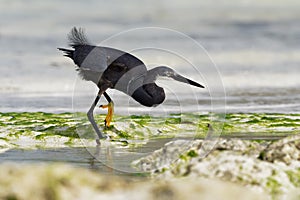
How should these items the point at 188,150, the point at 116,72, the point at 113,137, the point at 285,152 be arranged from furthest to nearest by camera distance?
the point at 113,137 → the point at 116,72 → the point at 188,150 → the point at 285,152

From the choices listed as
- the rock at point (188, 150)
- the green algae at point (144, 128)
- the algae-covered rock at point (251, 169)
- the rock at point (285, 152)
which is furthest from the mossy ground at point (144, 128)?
the algae-covered rock at point (251, 169)

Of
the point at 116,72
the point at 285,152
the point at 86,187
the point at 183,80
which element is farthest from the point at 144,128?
the point at 86,187

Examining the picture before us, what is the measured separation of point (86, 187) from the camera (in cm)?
695

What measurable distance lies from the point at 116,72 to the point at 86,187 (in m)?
12.7

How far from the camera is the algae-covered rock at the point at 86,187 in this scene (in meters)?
6.74

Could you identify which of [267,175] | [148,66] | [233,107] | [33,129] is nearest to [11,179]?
[267,175]

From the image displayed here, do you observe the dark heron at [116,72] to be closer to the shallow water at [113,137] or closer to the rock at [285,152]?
the shallow water at [113,137]

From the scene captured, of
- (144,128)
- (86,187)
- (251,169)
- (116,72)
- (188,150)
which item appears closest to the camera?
(86,187)

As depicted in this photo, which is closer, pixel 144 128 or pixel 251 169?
pixel 251 169

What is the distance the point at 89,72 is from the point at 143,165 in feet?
24.4

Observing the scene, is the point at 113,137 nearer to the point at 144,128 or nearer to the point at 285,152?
the point at 144,128

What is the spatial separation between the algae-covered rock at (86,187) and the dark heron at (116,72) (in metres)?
11.1

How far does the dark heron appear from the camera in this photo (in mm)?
18500

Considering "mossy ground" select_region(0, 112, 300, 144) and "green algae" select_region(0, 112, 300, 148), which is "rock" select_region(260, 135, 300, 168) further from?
"green algae" select_region(0, 112, 300, 148)
